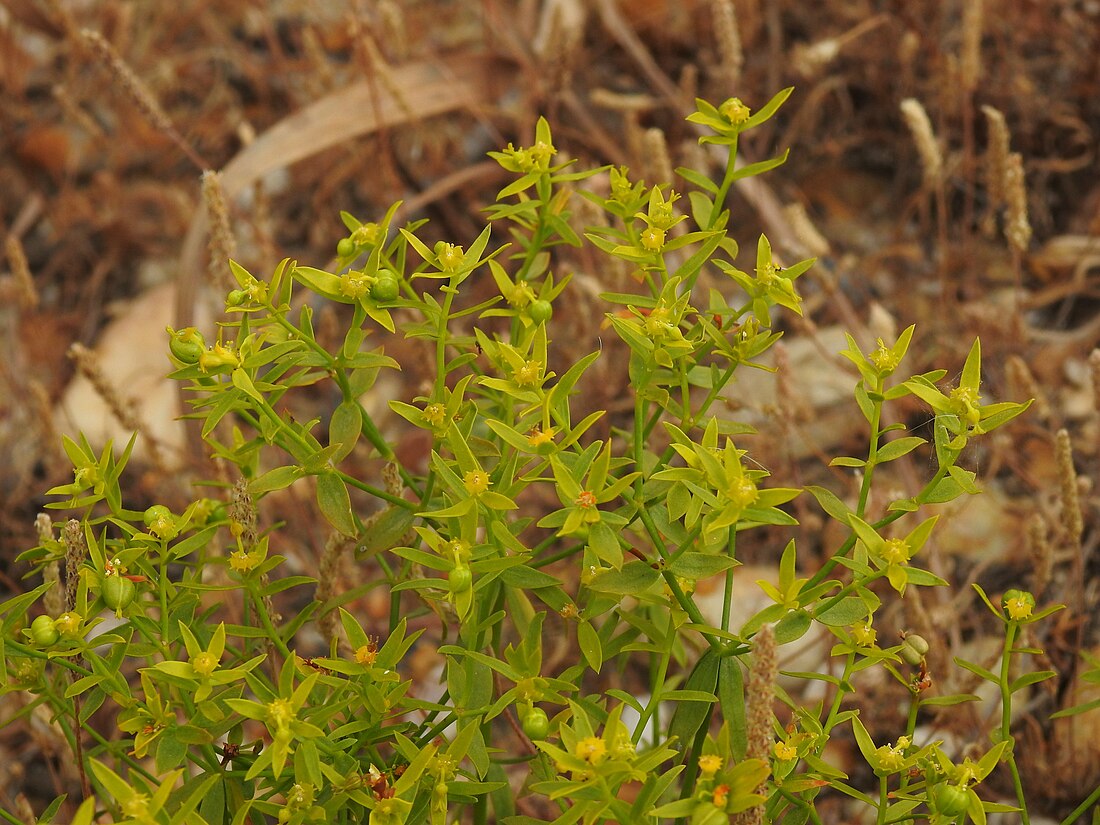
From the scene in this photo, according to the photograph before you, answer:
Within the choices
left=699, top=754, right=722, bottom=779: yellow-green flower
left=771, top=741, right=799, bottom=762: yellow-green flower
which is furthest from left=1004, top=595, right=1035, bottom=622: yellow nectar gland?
left=699, top=754, right=722, bottom=779: yellow-green flower

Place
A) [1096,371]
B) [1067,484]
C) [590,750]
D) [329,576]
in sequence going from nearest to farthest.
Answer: [590,750]
[329,576]
[1067,484]
[1096,371]

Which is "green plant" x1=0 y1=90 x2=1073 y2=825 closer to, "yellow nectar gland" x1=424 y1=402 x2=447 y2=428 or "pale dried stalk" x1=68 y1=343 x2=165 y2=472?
"yellow nectar gland" x1=424 y1=402 x2=447 y2=428

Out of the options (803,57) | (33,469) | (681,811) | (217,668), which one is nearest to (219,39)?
(33,469)

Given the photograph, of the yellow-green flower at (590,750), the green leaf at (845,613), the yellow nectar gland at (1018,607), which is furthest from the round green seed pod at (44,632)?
the yellow nectar gland at (1018,607)

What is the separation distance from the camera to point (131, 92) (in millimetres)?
1856

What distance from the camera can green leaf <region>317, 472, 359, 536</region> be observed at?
1203 millimetres

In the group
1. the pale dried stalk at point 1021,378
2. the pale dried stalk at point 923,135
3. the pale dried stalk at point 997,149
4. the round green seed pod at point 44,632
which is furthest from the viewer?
the pale dried stalk at point 923,135

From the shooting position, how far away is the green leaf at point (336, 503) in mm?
1203

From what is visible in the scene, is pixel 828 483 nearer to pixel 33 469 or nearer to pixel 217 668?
pixel 217 668

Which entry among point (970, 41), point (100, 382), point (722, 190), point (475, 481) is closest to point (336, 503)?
point (475, 481)

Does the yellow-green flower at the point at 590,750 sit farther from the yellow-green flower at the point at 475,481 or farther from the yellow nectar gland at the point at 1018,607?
the yellow nectar gland at the point at 1018,607

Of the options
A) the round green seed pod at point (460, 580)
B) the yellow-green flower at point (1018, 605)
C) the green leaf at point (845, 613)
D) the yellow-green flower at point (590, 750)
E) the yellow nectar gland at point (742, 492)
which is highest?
the round green seed pod at point (460, 580)

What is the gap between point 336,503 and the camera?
1207 millimetres

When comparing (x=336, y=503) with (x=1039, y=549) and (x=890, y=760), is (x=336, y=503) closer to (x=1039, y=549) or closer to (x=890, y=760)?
(x=890, y=760)
